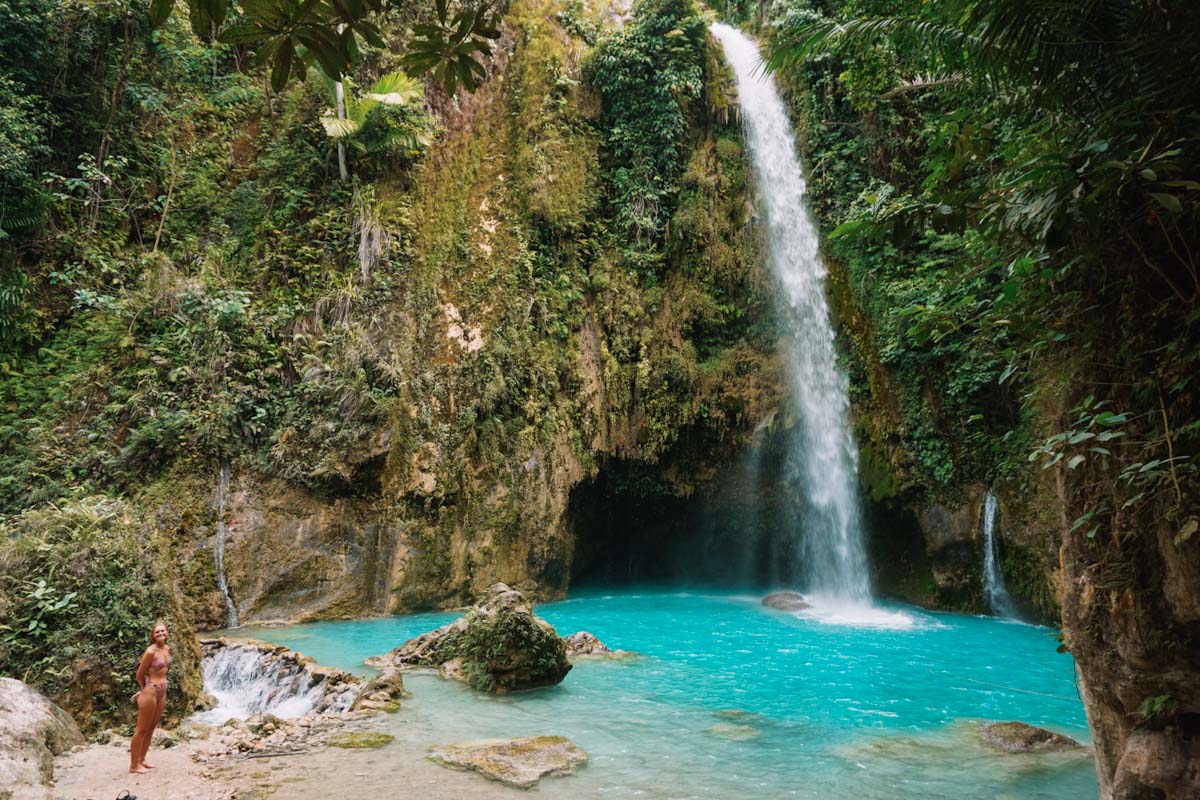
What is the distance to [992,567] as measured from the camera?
463 inches

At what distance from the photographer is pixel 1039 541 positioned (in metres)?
11.1

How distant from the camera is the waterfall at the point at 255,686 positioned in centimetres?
676

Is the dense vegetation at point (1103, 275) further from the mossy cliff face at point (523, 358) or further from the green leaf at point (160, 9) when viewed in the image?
the mossy cliff face at point (523, 358)

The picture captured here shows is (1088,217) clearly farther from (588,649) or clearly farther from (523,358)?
(523,358)

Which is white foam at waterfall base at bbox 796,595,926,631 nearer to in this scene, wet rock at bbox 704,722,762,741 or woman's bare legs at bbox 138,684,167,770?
wet rock at bbox 704,722,762,741

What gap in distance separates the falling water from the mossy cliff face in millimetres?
532

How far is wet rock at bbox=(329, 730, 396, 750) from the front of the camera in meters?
5.40

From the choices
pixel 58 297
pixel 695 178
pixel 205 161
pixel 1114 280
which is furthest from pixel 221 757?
pixel 695 178

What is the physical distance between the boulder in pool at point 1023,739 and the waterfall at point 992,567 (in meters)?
6.28

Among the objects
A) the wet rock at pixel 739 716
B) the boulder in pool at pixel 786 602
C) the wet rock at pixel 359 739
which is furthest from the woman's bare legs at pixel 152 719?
the boulder in pool at pixel 786 602

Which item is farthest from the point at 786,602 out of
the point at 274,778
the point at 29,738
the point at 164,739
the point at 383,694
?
the point at 29,738

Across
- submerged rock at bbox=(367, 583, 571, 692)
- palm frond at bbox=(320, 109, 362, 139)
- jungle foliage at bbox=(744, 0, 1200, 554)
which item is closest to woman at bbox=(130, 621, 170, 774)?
submerged rock at bbox=(367, 583, 571, 692)

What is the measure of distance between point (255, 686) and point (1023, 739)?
279 inches

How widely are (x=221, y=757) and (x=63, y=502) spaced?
6.13m
